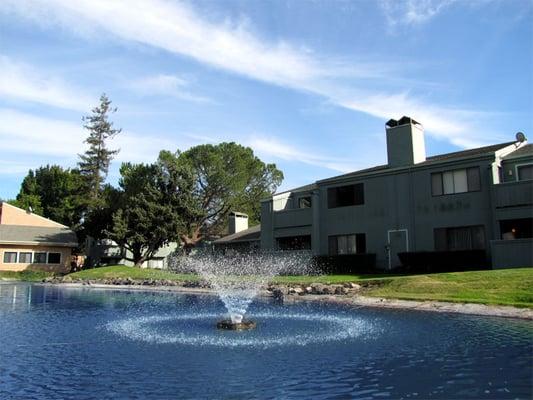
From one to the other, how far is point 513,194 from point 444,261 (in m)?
5.00

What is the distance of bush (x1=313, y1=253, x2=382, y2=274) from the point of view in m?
30.6

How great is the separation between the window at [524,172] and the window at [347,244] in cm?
988

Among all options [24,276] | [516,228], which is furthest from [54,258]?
[516,228]

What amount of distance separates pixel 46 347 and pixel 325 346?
22.1ft

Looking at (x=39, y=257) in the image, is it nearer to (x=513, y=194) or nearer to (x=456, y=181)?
(x=456, y=181)

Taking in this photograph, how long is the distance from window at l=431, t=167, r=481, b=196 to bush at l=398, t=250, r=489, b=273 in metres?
3.86

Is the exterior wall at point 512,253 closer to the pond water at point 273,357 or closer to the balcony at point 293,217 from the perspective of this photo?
the pond water at point 273,357

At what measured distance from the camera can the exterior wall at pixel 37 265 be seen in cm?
4788

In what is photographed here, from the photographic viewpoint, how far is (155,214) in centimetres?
4262

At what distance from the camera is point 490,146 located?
31844mm

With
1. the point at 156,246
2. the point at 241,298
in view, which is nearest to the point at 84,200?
the point at 156,246

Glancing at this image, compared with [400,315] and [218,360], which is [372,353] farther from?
[400,315]

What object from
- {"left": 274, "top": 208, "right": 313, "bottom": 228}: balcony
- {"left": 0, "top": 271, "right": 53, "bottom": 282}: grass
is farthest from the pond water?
{"left": 0, "top": 271, "right": 53, "bottom": 282}: grass

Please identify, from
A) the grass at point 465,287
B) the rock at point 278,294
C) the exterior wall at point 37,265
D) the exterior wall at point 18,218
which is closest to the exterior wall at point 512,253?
the grass at point 465,287
